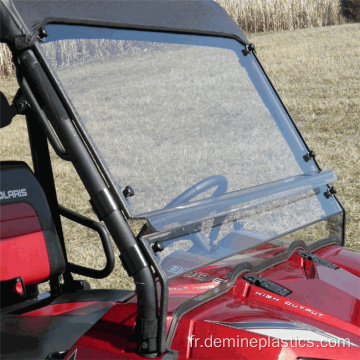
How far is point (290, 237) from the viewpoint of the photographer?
175 cm

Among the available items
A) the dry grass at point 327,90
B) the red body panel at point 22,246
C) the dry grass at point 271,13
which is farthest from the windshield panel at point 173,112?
the dry grass at point 271,13

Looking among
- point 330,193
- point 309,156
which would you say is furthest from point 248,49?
point 330,193

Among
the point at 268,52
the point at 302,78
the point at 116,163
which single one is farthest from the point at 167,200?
the point at 268,52

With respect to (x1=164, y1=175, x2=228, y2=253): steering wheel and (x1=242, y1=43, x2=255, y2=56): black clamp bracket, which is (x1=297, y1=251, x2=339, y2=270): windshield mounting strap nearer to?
(x1=164, y1=175, x2=228, y2=253): steering wheel

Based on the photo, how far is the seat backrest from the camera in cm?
168

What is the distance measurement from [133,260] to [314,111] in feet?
27.5

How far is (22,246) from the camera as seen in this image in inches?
67.4

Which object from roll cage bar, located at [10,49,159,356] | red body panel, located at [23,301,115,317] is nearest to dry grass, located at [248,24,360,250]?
red body panel, located at [23,301,115,317]

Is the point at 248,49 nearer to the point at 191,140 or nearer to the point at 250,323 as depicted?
the point at 191,140

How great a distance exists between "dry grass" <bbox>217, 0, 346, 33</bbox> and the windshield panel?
61.1ft

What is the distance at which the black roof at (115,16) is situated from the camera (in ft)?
4.59

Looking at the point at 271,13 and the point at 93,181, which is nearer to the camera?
the point at 93,181

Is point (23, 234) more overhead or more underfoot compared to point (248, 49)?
more underfoot

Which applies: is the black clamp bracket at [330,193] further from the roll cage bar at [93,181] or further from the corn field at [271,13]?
the corn field at [271,13]
